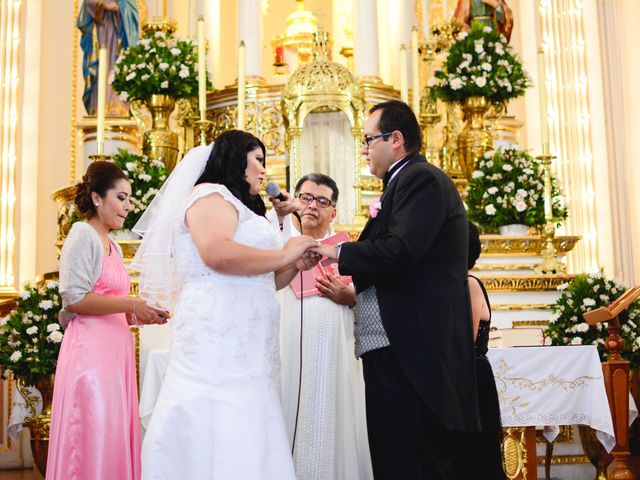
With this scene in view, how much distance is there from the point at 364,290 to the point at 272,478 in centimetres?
75

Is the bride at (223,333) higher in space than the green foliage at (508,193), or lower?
lower

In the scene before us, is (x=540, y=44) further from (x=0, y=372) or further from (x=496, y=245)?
(x=0, y=372)

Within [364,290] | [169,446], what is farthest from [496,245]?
[169,446]

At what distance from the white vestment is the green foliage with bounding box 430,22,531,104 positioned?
3.70 meters

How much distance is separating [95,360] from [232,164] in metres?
1.23

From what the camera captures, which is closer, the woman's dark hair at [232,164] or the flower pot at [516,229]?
the woman's dark hair at [232,164]

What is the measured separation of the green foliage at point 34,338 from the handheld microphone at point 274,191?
2.55 m

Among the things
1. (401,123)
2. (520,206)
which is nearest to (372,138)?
(401,123)

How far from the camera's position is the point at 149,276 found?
144 inches

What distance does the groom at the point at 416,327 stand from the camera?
10.0 ft

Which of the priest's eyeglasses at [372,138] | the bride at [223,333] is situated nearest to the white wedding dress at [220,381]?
the bride at [223,333]

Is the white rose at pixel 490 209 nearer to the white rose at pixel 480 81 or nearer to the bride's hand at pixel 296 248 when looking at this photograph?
the white rose at pixel 480 81

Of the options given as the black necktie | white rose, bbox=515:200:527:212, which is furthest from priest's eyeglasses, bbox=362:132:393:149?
white rose, bbox=515:200:527:212

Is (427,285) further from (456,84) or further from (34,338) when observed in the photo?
(456,84)
